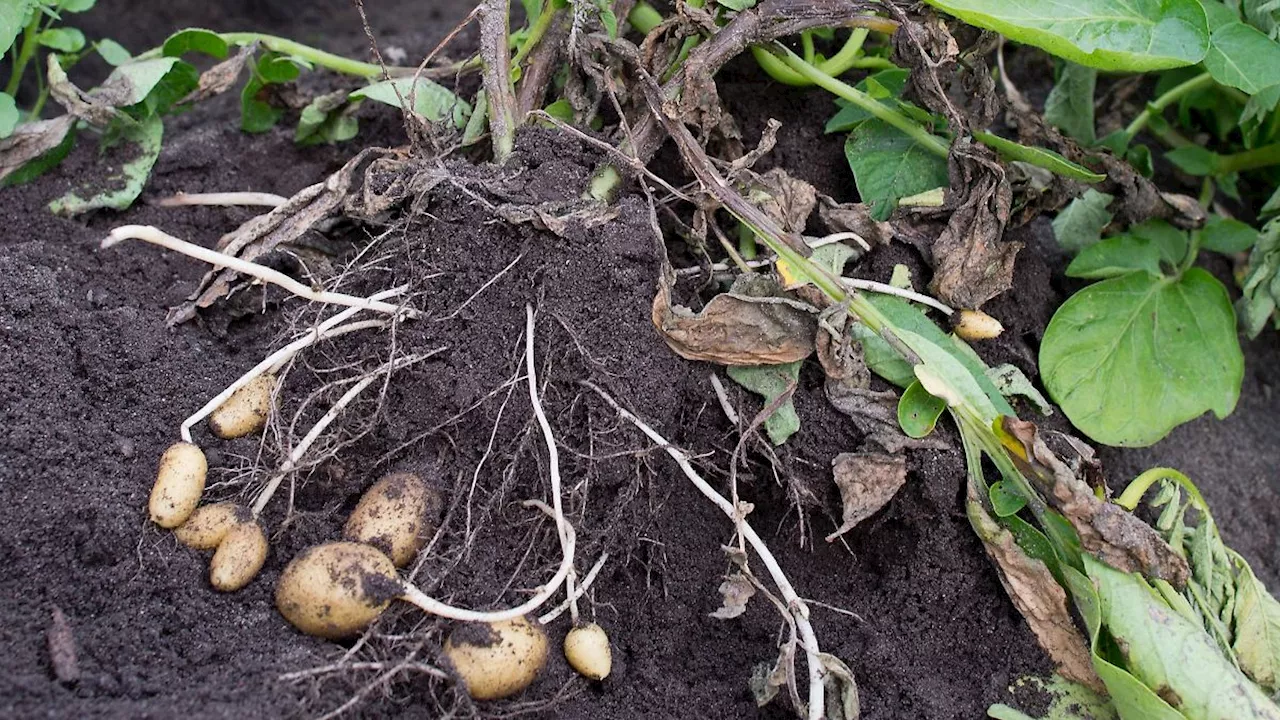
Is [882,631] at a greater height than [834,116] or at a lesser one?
lesser

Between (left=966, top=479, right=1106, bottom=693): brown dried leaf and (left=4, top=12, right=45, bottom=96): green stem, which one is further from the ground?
(left=4, top=12, right=45, bottom=96): green stem

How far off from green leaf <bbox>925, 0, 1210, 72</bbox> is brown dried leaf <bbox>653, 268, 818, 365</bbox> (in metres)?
0.48

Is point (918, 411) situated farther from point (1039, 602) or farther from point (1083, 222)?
point (1083, 222)

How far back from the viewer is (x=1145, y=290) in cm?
185

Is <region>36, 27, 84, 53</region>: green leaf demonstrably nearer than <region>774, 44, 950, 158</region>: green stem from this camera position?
No

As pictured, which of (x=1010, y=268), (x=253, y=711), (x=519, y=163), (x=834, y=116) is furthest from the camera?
(x=834, y=116)

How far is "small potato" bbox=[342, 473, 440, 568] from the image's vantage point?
4.39 feet

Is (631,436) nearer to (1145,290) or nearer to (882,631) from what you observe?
(882,631)

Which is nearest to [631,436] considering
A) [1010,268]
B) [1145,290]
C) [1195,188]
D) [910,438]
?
[910,438]

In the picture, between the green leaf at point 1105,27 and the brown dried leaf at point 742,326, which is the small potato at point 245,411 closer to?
the brown dried leaf at point 742,326

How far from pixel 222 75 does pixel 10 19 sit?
344mm

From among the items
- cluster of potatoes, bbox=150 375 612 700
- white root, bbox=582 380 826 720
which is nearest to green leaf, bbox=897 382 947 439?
white root, bbox=582 380 826 720

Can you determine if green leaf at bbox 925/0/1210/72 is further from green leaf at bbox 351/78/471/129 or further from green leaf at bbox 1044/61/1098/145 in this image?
green leaf at bbox 351/78/471/129

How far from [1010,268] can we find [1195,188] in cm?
82
